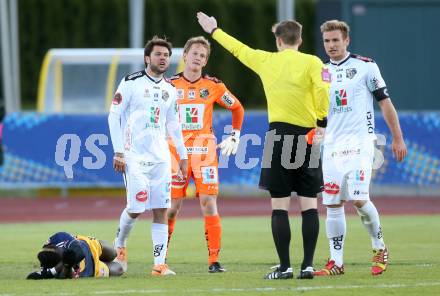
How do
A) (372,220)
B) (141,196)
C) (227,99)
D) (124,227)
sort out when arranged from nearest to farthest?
(372,220) < (141,196) < (124,227) < (227,99)

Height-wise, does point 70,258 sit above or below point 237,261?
above

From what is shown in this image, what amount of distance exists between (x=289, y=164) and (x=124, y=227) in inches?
76.0

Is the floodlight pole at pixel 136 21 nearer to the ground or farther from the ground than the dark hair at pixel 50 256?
farther from the ground

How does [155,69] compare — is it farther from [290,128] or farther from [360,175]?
[360,175]

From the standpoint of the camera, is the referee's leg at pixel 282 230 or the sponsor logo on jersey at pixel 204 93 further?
the sponsor logo on jersey at pixel 204 93

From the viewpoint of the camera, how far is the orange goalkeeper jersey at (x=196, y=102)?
11117 millimetres

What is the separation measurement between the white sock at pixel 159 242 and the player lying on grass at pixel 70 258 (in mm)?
441

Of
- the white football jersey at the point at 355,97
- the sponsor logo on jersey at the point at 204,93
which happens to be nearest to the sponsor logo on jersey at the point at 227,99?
the sponsor logo on jersey at the point at 204,93

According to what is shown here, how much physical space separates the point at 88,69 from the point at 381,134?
644 centimetres

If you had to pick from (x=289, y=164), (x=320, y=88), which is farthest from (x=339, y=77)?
(x=289, y=164)

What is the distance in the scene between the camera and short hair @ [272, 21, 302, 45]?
9.64 metres

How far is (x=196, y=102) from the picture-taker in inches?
438

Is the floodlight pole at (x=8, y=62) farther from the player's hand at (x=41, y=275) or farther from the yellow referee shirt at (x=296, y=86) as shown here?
the yellow referee shirt at (x=296, y=86)

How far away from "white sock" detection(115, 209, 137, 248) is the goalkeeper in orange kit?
60 cm
